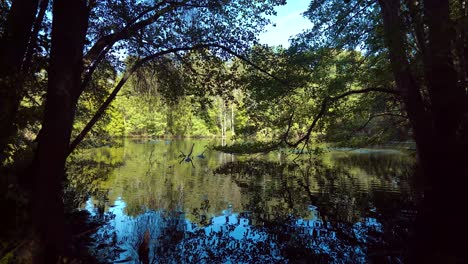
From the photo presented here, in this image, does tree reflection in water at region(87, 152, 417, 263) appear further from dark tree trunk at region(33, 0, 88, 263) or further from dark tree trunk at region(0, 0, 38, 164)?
dark tree trunk at region(0, 0, 38, 164)

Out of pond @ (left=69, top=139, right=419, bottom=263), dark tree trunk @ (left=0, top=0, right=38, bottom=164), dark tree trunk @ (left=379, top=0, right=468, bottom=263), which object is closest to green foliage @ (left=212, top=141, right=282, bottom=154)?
pond @ (left=69, top=139, right=419, bottom=263)

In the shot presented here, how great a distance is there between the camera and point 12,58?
206 inches

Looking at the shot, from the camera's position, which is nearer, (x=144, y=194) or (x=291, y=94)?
(x=291, y=94)

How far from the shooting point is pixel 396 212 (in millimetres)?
9328

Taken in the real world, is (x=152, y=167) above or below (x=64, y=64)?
below

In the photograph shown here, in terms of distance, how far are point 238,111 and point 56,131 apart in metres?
6.49

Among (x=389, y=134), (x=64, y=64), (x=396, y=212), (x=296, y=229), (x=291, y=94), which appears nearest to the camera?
(x=64, y=64)

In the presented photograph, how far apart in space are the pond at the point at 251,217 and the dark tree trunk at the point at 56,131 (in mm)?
1801

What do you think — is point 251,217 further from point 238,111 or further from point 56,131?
point 56,131

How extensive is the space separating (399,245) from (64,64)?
735 centimetres

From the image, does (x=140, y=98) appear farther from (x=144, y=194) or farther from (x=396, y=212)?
(x=396, y=212)

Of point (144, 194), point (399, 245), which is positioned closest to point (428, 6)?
point (399, 245)

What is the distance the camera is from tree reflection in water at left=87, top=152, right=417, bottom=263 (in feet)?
20.9

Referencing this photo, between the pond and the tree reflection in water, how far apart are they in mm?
23
